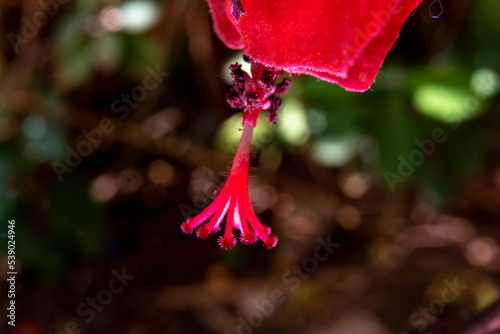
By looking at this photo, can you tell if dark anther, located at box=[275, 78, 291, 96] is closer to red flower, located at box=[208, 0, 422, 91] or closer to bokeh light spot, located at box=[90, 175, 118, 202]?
red flower, located at box=[208, 0, 422, 91]

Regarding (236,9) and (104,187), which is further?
(104,187)

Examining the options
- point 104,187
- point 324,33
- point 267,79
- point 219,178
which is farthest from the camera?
point 104,187

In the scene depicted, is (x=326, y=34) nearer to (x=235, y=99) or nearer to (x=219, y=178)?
(x=235, y=99)

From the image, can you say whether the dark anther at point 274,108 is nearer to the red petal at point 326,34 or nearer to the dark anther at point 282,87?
the dark anther at point 282,87

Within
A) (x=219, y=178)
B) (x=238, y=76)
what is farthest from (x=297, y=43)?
(x=219, y=178)

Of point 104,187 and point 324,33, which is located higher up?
point 324,33

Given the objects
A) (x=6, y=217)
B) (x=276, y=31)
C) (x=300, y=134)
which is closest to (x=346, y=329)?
(x=300, y=134)
